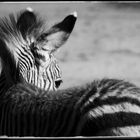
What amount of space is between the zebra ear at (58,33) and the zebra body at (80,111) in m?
1.51

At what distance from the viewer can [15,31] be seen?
2523 mm

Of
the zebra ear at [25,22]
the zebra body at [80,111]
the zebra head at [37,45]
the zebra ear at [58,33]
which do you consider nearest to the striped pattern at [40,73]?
the zebra head at [37,45]

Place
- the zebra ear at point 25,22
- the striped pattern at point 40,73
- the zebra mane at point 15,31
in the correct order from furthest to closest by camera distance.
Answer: the zebra ear at point 25,22 < the striped pattern at point 40,73 < the zebra mane at point 15,31

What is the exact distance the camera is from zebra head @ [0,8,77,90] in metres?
2.58

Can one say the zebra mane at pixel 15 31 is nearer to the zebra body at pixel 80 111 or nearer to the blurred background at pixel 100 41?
the zebra body at pixel 80 111

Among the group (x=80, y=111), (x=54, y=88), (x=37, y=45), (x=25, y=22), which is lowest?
(x=54, y=88)

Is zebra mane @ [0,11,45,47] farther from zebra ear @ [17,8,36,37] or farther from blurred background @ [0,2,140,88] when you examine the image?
blurred background @ [0,2,140,88]

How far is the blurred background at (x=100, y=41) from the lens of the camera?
6.32 metres

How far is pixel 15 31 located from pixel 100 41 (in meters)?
5.00

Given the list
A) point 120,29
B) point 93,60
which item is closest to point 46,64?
point 93,60

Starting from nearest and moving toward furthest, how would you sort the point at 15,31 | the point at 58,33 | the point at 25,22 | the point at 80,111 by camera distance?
the point at 80,111 < the point at 15,31 < the point at 25,22 < the point at 58,33

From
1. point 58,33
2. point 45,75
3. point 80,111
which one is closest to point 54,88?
point 45,75

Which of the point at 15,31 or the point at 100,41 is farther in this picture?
the point at 100,41

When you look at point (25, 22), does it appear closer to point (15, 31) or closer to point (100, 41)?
point (15, 31)
